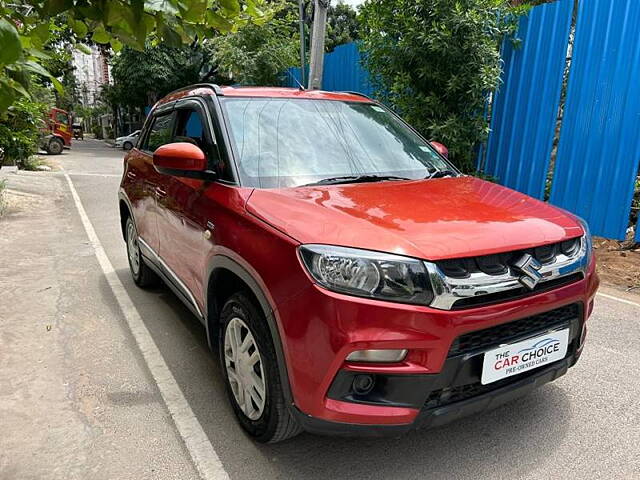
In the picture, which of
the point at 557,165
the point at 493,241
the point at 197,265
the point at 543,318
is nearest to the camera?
the point at 493,241

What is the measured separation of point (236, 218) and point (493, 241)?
1196mm

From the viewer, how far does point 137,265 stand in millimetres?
4730

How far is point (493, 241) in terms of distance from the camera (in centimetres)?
200

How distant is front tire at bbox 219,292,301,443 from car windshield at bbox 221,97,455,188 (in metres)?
0.71

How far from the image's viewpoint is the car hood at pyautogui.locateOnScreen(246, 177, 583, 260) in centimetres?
195

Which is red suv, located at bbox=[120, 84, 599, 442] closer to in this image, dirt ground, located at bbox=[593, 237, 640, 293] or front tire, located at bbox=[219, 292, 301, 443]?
front tire, located at bbox=[219, 292, 301, 443]

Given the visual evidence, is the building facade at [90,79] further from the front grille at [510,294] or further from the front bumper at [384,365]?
the front grille at [510,294]

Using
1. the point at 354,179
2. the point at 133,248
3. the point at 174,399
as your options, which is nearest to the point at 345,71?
the point at 133,248

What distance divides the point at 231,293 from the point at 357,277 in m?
0.99

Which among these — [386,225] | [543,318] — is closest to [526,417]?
[543,318]

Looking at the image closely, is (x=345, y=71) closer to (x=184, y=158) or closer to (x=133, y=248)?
(x=133, y=248)

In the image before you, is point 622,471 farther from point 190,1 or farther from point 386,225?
point 190,1

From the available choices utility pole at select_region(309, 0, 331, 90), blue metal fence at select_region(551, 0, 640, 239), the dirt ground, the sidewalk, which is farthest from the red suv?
utility pole at select_region(309, 0, 331, 90)

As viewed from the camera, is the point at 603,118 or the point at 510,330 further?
the point at 603,118
